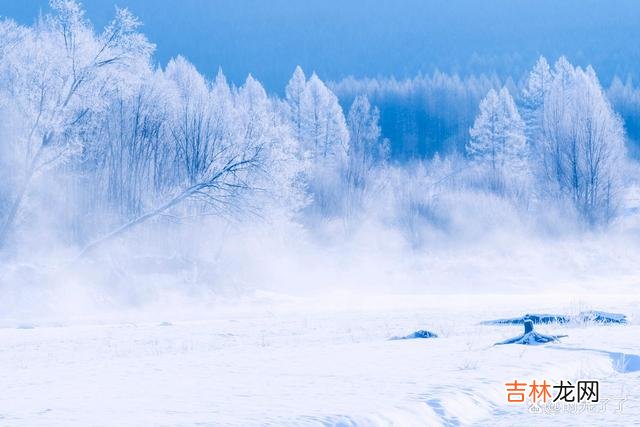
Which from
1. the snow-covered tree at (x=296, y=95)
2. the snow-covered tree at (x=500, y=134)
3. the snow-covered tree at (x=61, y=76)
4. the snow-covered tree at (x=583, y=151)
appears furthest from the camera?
the snow-covered tree at (x=296, y=95)

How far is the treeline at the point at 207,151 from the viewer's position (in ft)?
90.5

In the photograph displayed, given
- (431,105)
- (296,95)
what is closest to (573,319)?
(296,95)

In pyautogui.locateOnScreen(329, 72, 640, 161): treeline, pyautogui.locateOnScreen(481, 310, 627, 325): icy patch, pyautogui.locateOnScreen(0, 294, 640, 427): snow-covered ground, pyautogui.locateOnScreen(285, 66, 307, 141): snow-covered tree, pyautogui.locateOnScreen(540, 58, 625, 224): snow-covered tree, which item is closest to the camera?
pyautogui.locateOnScreen(0, 294, 640, 427): snow-covered ground

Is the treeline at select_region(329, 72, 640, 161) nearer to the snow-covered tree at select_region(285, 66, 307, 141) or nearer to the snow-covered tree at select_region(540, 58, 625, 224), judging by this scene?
the snow-covered tree at select_region(285, 66, 307, 141)

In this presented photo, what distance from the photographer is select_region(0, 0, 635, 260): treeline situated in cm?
2758

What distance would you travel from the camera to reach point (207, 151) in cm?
3681

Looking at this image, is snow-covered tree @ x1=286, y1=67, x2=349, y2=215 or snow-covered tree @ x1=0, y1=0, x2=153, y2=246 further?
snow-covered tree @ x1=286, y1=67, x2=349, y2=215

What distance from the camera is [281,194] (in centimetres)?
2833

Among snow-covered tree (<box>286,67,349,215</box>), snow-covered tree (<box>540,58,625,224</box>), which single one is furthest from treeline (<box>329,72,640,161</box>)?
snow-covered tree (<box>540,58,625,224</box>)

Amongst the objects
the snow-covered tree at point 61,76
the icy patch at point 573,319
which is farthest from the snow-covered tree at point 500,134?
the icy patch at point 573,319

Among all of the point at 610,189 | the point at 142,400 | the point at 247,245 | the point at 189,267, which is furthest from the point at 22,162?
the point at 610,189

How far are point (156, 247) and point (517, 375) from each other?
27.0 m

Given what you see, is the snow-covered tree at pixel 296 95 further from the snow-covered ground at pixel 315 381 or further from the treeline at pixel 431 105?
the snow-covered ground at pixel 315 381

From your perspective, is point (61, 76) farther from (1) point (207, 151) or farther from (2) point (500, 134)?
(2) point (500, 134)
